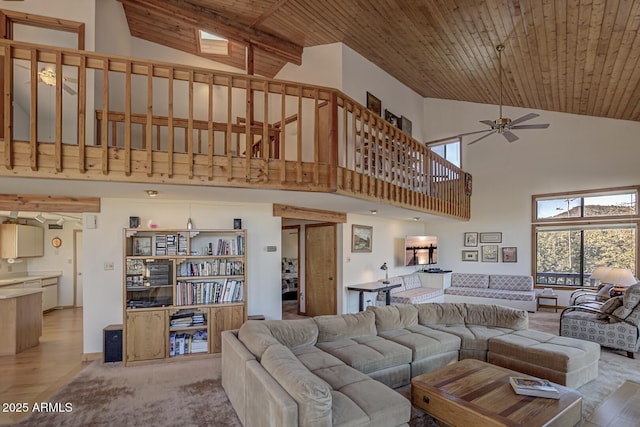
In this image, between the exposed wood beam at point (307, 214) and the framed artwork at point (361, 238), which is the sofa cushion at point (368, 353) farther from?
the framed artwork at point (361, 238)

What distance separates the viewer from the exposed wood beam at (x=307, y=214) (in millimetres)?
5715

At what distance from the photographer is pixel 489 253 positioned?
915 centimetres

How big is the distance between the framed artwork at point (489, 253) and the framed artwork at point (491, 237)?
0.14 meters

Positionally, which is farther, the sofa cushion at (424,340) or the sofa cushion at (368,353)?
the sofa cushion at (424,340)

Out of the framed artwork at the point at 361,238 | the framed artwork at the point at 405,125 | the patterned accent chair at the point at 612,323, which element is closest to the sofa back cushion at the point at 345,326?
the framed artwork at the point at 361,238

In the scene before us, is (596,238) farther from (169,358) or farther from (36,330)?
(36,330)

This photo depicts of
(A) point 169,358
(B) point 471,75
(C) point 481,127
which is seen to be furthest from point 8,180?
(C) point 481,127

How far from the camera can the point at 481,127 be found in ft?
29.8

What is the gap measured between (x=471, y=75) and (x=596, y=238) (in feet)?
15.6

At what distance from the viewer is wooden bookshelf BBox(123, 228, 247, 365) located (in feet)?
14.9

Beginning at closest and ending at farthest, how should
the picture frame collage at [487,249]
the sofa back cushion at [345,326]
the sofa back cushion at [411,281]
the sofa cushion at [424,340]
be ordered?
1. the sofa cushion at [424,340]
2. the sofa back cushion at [345,326]
3. the sofa back cushion at [411,281]
4. the picture frame collage at [487,249]

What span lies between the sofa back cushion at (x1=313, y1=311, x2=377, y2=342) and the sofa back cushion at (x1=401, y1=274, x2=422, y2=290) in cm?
418

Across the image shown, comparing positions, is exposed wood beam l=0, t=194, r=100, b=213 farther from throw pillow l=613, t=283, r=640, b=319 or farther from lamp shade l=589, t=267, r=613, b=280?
lamp shade l=589, t=267, r=613, b=280

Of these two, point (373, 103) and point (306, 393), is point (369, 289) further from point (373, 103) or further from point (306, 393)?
point (306, 393)
